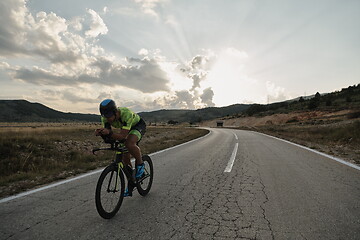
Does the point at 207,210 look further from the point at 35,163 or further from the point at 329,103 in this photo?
the point at 329,103

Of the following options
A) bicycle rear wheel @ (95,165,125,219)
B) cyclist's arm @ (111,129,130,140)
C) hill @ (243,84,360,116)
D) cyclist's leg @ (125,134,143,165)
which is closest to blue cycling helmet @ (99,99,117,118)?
cyclist's arm @ (111,129,130,140)

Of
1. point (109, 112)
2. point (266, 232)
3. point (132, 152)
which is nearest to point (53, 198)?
point (132, 152)

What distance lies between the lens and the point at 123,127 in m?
3.50

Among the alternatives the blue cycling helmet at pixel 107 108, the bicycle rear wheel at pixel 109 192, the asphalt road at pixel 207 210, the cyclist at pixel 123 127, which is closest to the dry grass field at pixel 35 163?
the asphalt road at pixel 207 210

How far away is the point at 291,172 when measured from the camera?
223 inches

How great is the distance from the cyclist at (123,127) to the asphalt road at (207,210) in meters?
0.77

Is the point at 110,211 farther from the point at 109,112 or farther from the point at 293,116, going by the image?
the point at 293,116

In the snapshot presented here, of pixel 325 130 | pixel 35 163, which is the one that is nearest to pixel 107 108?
pixel 35 163

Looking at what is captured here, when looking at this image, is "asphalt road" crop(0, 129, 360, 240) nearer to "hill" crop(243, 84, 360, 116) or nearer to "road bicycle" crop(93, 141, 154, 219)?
"road bicycle" crop(93, 141, 154, 219)

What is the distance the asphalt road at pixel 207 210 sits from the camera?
8.71 ft

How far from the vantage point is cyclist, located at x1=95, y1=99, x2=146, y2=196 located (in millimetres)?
3285

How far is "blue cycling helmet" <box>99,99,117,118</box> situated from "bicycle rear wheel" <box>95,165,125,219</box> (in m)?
0.89

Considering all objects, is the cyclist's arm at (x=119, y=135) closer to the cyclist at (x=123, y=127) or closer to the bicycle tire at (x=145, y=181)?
the cyclist at (x=123, y=127)

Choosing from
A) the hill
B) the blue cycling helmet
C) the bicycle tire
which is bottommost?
the bicycle tire
